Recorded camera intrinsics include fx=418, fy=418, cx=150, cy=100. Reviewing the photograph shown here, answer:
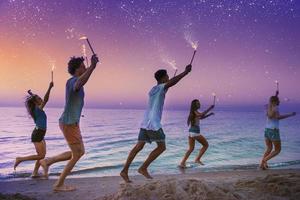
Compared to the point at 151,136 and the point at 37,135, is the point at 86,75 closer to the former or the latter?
the point at 151,136

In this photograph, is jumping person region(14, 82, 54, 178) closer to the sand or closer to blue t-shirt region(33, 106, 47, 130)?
blue t-shirt region(33, 106, 47, 130)

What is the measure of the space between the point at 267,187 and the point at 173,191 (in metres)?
1.71

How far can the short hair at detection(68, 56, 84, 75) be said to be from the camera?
726cm

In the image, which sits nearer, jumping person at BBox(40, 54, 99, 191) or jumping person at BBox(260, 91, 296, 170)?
jumping person at BBox(40, 54, 99, 191)

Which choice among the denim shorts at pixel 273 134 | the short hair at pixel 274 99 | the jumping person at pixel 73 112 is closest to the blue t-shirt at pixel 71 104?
the jumping person at pixel 73 112

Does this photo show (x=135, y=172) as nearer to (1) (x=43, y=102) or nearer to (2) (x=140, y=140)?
(1) (x=43, y=102)

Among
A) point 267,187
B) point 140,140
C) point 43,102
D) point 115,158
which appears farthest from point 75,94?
point 115,158

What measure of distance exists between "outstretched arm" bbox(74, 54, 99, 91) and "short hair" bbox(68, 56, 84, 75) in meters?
0.51

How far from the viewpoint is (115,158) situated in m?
17.0

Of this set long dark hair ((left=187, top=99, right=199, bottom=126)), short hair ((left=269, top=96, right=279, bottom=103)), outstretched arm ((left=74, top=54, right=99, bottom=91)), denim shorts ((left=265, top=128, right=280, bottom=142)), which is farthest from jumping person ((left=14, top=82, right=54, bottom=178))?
denim shorts ((left=265, top=128, right=280, bottom=142))

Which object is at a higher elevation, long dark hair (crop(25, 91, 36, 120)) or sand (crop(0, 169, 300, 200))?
long dark hair (crop(25, 91, 36, 120))

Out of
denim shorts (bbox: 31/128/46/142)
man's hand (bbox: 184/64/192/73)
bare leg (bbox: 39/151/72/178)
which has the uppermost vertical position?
man's hand (bbox: 184/64/192/73)

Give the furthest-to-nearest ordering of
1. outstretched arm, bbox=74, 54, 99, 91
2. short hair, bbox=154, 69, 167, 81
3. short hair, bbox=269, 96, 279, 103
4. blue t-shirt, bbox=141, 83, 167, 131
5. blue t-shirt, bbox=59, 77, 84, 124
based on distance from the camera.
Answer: short hair, bbox=269, 96, 279, 103, short hair, bbox=154, 69, 167, 81, blue t-shirt, bbox=141, 83, 167, 131, blue t-shirt, bbox=59, 77, 84, 124, outstretched arm, bbox=74, 54, 99, 91

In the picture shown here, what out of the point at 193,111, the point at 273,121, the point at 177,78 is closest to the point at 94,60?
the point at 177,78
